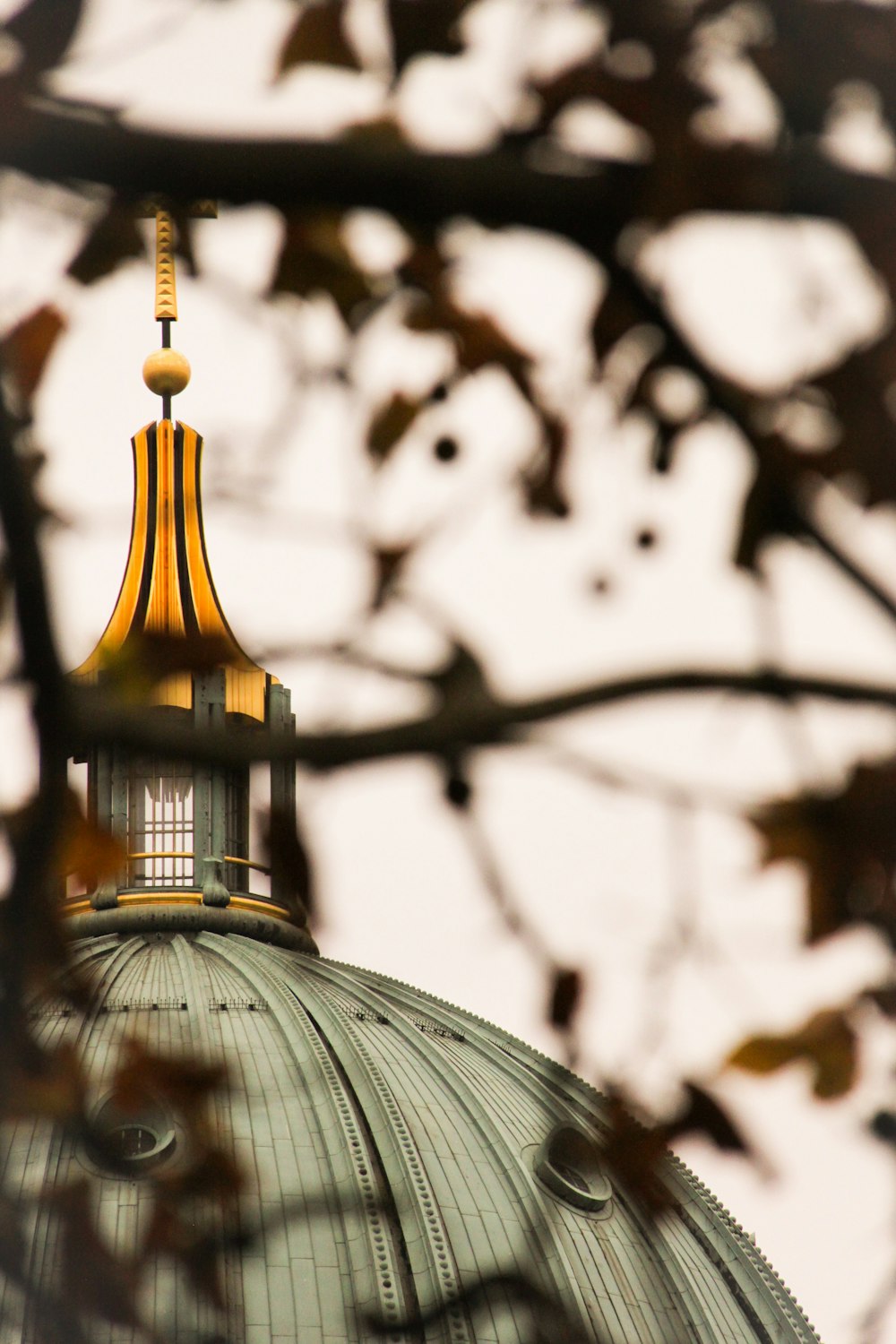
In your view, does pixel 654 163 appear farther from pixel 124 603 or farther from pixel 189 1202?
pixel 124 603

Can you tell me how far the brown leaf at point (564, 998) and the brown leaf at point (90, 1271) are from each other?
61.5 inches

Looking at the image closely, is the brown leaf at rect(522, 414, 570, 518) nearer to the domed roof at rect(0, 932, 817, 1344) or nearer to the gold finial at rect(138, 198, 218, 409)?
the domed roof at rect(0, 932, 817, 1344)

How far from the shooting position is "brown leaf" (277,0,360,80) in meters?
9.67

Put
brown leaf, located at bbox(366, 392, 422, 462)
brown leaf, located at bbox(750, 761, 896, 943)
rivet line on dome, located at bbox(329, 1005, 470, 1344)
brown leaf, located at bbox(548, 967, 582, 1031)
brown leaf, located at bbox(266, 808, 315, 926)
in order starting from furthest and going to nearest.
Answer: rivet line on dome, located at bbox(329, 1005, 470, 1344), brown leaf, located at bbox(366, 392, 422, 462), brown leaf, located at bbox(548, 967, 582, 1031), brown leaf, located at bbox(266, 808, 315, 926), brown leaf, located at bbox(750, 761, 896, 943)

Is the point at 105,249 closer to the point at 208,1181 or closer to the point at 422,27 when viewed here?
the point at 422,27

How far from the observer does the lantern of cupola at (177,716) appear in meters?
50.8

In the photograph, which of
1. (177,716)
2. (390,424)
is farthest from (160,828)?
(390,424)

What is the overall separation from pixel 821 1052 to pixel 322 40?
3.18m

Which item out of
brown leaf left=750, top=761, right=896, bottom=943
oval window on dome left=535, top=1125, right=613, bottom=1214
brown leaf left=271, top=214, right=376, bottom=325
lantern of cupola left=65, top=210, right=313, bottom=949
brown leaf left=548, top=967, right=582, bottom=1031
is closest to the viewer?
brown leaf left=750, top=761, right=896, bottom=943

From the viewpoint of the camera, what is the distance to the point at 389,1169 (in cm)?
4431

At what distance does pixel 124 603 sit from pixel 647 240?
4609 cm

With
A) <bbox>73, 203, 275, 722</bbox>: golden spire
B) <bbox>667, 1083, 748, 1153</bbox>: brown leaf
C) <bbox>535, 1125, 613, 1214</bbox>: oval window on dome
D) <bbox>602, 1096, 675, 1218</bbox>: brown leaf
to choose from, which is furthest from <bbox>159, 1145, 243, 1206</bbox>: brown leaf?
<bbox>73, 203, 275, 722</bbox>: golden spire

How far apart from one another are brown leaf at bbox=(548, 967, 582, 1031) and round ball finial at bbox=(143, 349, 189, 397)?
→ 154 ft

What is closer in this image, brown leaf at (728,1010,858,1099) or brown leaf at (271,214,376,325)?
brown leaf at (728,1010,858,1099)
